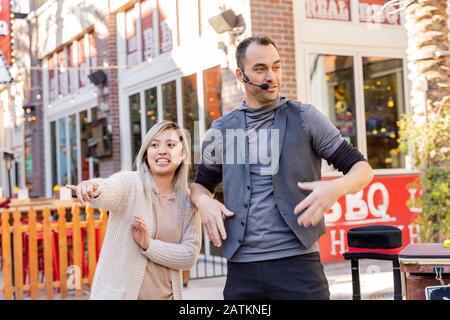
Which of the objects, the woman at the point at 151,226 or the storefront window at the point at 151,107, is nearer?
the woman at the point at 151,226

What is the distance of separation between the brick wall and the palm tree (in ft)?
4.26

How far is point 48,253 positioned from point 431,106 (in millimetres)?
2993

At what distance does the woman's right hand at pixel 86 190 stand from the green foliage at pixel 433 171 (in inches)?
117

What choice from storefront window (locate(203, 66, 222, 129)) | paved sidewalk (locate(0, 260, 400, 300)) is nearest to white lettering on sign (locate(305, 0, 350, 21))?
storefront window (locate(203, 66, 222, 129))

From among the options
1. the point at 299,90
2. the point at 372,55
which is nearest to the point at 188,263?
the point at 299,90

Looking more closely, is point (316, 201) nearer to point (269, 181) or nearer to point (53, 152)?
point (269, 181)

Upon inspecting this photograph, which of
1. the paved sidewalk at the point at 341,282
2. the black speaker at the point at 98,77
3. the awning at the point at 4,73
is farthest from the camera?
the paved sidewalk at the point at 341,282

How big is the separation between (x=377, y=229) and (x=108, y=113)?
2.29 metres

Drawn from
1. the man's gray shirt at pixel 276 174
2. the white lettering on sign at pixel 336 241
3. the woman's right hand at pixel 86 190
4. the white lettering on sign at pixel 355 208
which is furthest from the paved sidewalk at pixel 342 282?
the woman's right hand at pixel 86 190

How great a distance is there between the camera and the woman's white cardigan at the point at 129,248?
173 centimetres

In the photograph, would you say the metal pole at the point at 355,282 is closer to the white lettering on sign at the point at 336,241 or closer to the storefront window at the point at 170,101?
the storefront window at the point at 170,101

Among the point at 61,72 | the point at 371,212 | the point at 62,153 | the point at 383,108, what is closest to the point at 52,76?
the point at 61,72

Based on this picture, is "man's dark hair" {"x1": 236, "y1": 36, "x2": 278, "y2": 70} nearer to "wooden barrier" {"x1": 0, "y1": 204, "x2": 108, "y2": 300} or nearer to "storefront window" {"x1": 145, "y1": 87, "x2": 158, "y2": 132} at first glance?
"storefront window" {"x1": 145, "y1": 87, "x2": 158, "y2": 132}

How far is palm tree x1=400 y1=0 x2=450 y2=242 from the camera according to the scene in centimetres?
409
